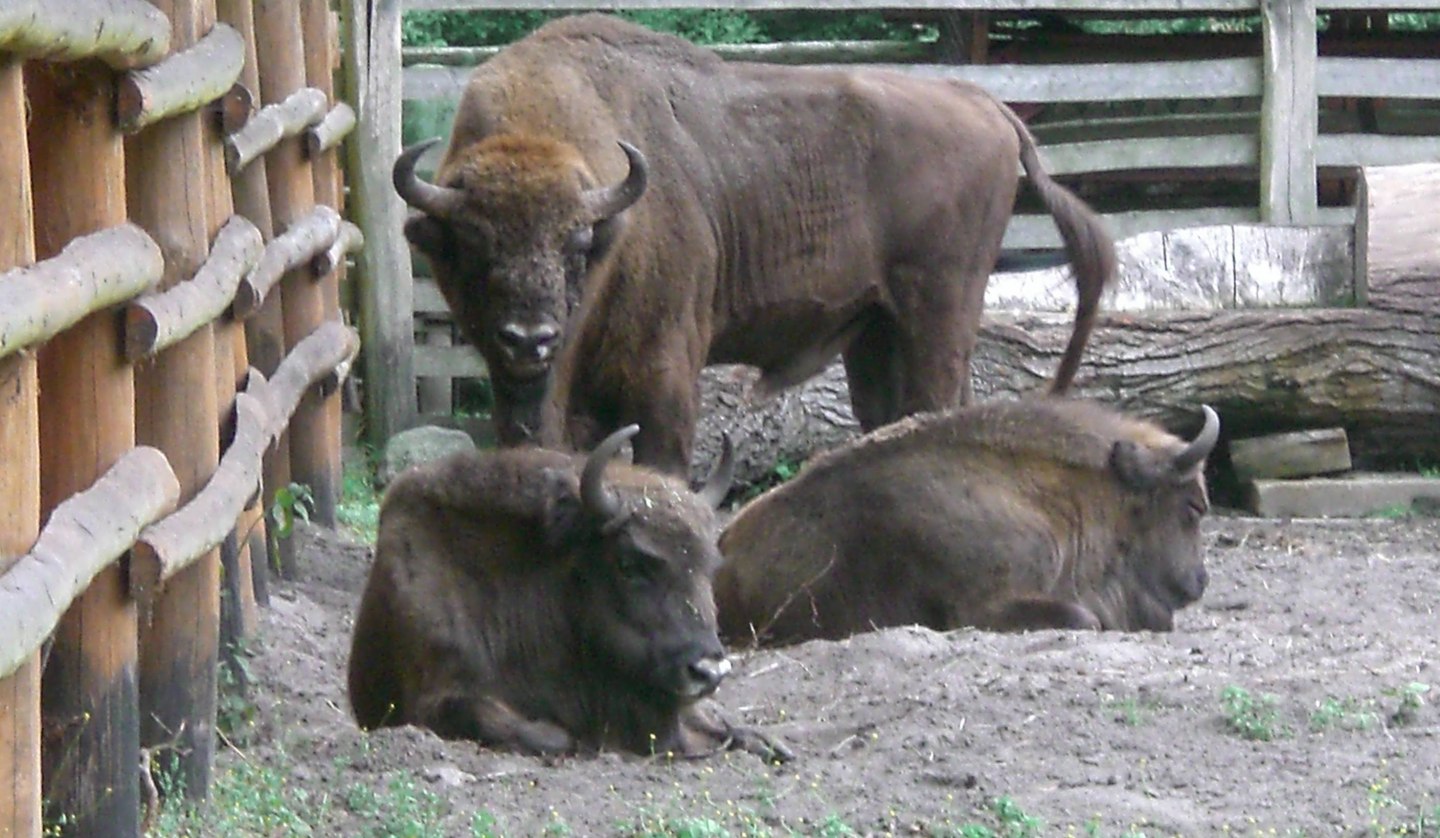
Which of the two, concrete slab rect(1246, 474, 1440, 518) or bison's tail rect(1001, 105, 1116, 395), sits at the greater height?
bison's tail rect(1001, 105, 1116, 395)

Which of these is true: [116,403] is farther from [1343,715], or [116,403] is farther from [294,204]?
[294,204]

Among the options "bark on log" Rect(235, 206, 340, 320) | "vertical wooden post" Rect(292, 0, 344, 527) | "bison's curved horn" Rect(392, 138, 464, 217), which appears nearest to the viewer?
"bark on log" Rect(235, 206, 340, 320)

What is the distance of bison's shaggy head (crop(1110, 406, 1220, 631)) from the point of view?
8000 mm

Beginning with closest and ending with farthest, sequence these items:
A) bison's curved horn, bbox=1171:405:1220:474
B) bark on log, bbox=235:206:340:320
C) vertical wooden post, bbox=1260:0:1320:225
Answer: bark on log, bbox=235:206:340:320
bison's curved horn, bbox=1171:405:1220:474
vertical wooden post, bbox=1260:0:1320:225

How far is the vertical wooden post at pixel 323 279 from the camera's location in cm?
877

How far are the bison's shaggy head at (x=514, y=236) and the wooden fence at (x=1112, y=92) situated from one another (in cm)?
354

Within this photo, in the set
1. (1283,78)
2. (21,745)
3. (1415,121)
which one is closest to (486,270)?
(21,745)

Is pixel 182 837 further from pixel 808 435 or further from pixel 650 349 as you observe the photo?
pixel 808 435

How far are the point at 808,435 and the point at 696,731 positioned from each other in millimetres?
5462

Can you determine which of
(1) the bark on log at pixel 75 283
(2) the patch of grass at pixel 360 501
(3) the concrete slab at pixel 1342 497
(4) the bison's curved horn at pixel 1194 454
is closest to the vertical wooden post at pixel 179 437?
(1) the bark on log at pixel 75 283

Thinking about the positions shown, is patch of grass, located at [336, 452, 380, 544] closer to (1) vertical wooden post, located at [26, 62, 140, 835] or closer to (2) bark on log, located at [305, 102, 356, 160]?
(2) bark on log, located at [305, 102, 356, 160]

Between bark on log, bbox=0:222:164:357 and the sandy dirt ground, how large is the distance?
1366mm

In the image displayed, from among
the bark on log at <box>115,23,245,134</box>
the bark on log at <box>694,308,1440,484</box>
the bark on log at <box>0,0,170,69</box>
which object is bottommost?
the bark on log at <box>694,308,1440,484</box>

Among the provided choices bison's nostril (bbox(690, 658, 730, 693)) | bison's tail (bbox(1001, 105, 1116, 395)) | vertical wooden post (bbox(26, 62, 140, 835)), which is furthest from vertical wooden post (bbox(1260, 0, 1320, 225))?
vertical wooden post (bbox(26, 62, 140, 835))
